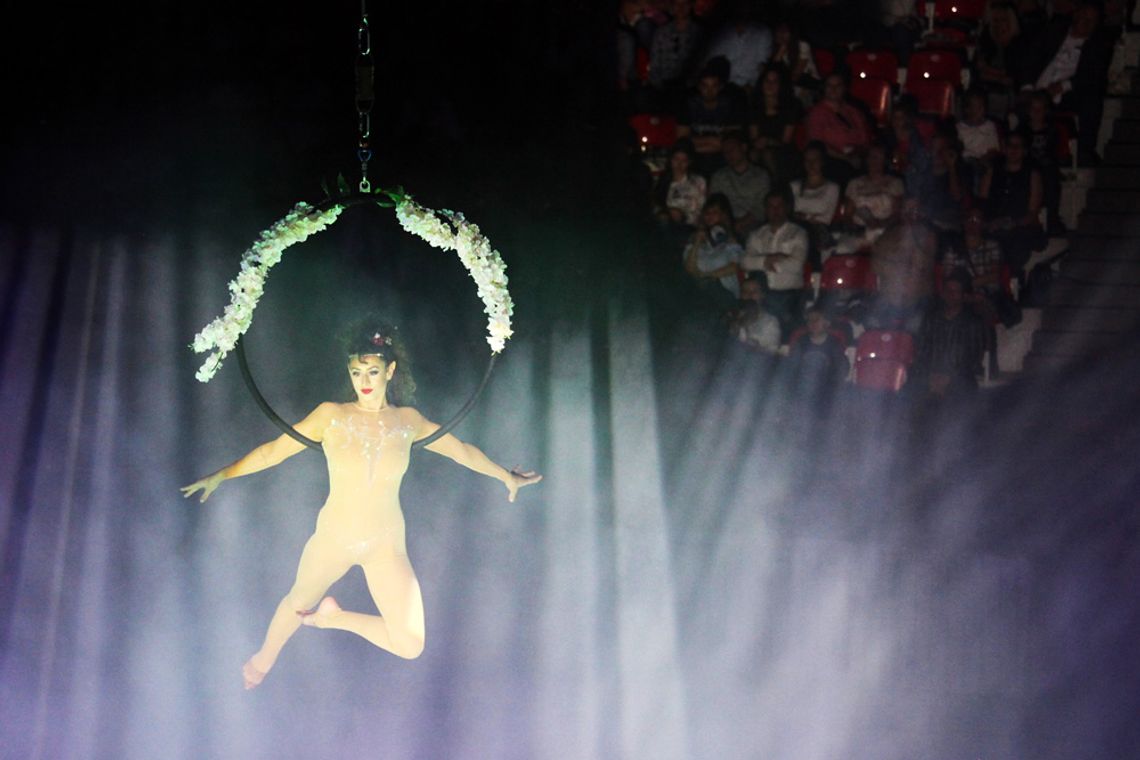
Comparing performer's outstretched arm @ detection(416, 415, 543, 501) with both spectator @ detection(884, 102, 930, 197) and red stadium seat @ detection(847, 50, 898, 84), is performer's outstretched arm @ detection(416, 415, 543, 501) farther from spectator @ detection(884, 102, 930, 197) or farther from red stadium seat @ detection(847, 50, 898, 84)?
red stadium seat @ detection(847, 50, 898, 84)

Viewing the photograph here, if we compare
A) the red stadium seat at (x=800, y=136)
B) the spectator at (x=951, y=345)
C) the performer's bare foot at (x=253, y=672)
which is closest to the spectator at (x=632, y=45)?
the red stadium seat at (x=800, y=136)

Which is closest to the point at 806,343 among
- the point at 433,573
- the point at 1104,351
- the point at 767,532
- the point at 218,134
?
the point at 767,532

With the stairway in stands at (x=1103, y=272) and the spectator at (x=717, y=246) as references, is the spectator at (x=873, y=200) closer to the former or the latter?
the spectator at (x=717, y=246)

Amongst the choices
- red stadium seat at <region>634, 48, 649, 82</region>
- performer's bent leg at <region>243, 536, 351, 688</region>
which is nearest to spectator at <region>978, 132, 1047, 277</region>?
red stadium seat at <region>634, 48, 649, 82</region>

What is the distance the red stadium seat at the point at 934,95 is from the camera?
22.4 feet

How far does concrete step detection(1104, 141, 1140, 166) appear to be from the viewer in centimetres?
670

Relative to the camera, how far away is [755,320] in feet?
21.2

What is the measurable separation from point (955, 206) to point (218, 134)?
3263mm

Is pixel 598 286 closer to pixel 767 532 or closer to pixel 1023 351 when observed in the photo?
pixel 767 532

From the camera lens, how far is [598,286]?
6289mm

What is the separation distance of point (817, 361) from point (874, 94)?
4.59ft

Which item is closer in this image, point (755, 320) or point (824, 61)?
point (755, 320)

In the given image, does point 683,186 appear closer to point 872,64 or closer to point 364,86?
point 872,64

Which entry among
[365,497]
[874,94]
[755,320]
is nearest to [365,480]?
[365,497]
